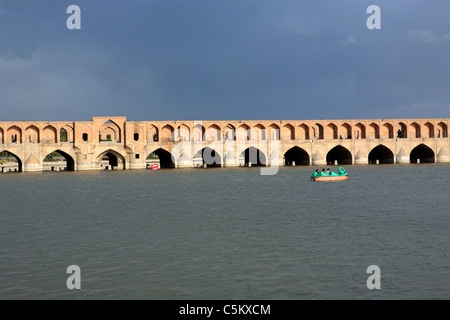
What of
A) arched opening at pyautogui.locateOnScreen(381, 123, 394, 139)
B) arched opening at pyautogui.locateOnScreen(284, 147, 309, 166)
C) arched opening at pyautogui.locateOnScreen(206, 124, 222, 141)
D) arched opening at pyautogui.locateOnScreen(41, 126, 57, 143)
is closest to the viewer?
arched opening at pyautogui.locateOnScreen(41, 126, 57, 143)

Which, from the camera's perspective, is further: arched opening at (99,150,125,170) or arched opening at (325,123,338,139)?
arched opening at (325,123,338,139)

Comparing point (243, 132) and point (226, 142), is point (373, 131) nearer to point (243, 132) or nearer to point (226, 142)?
point (243, 132)

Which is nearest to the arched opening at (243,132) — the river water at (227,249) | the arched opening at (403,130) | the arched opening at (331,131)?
the arched opening at (331,131)

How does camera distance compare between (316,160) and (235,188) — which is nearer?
(235,188)

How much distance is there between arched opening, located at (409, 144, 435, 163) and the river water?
41.0 meters

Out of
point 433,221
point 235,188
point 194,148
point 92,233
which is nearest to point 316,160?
point 194,148

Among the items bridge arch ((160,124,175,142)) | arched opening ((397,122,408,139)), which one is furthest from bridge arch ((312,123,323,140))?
bridge arch ((160,124,175,142))

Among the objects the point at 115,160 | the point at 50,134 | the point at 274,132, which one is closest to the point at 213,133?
the point at 274,132

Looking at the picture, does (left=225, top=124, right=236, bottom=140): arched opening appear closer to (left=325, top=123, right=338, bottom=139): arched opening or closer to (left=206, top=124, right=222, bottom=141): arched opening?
(left=206, top=124, right=222, bottom=141): arched opening

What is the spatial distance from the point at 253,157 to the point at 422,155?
2111cm

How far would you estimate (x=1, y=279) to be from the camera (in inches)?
348

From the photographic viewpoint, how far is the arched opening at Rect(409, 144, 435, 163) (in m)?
58.2
